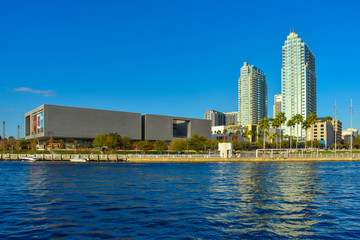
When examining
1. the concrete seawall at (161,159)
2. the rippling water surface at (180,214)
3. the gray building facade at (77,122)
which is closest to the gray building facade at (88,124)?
the gray building facade at (77,122)

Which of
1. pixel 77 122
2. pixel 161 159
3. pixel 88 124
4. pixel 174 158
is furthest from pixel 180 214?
pixel 88 124

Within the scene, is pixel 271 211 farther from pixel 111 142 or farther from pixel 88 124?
pixel 88 124

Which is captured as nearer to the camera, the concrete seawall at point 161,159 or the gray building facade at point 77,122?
the concrete seawall at point 161,159

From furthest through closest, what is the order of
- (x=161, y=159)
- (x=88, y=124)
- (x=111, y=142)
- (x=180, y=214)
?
(x=88, y=124)
(x=111, y=142)
(x=161, y=159)
(x=180, y=214)

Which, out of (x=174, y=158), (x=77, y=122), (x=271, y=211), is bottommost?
(x=174, y=158)

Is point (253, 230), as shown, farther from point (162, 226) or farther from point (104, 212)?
point (104, 212)

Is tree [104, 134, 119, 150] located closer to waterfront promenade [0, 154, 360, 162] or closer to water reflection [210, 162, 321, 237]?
waterfront promenade [0, 154, 360, 162]

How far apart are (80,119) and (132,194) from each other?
485 ft

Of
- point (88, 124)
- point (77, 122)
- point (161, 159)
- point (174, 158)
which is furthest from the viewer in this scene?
point (88, 124)

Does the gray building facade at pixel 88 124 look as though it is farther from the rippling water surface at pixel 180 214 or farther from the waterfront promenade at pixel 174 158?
the rippling water surface at pixel 180 214

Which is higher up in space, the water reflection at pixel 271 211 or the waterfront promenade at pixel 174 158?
the water reflection at pixel 271 211

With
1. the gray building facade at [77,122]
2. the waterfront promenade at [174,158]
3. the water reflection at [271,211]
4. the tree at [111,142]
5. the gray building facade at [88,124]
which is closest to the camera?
the water reflection at [271,211]

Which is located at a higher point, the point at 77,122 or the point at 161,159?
the point at 77,122

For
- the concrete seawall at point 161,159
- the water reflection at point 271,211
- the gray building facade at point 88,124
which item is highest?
the gray building facade at point 88,124
